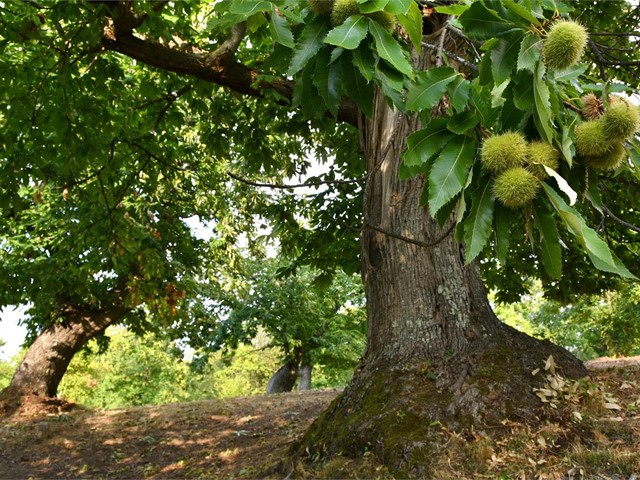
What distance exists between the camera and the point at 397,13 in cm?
167

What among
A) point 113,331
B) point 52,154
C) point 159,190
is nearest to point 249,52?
point 52,154

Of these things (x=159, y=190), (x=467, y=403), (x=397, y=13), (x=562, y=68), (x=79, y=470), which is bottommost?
(x=79, y=470)

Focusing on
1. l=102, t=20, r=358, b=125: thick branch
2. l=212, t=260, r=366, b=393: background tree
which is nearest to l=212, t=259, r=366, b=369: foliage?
l=212, t=260, r=366, b=393: background tree

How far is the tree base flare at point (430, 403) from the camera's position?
133 inches

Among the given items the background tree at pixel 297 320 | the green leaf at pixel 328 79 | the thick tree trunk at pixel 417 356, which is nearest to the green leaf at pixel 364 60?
the green leaf at pixel 328 79

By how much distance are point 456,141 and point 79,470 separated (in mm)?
5814

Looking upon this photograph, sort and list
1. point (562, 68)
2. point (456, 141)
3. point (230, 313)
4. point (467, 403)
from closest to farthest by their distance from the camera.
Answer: point (562, 68)
point (456, 141)
point (467, 403)
point (230, 313)

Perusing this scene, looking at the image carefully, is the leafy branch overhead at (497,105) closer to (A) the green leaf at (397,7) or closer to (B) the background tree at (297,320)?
(A) the green leaf at (397,7)

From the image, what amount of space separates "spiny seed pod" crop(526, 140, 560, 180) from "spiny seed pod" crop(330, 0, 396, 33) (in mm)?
594

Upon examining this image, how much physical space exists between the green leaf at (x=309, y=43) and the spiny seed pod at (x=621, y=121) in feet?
2.94

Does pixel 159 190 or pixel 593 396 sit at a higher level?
pixel 159 190

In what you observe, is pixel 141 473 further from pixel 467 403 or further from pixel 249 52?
pixel 249 52

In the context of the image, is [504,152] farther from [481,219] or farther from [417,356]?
[417,356]

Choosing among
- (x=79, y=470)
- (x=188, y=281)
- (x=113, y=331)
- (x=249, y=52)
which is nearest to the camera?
(x=79, y=470)
